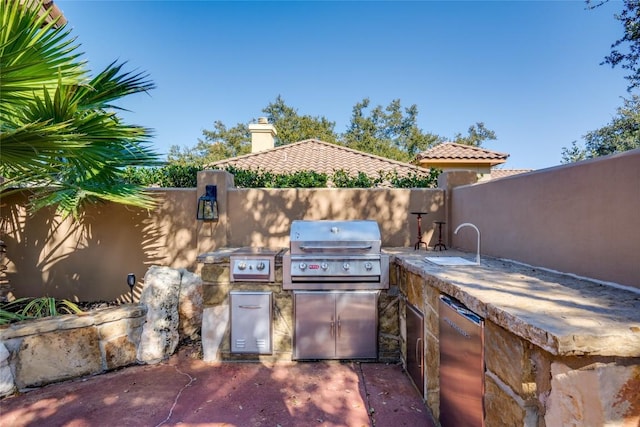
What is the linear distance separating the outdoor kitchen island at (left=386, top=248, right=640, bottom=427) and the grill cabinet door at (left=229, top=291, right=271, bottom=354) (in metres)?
2.13

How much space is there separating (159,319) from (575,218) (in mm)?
4175

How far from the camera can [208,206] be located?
4.55m

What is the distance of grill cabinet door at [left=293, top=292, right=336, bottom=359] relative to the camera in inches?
133

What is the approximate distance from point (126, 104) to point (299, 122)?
20740 millimetres

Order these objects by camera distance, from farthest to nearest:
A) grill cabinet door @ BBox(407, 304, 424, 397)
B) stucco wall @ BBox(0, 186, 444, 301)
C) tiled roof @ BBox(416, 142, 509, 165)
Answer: tiled roof @ BBox(416, 142, 509, 165), stucco wall @ BBox(0, 186, 444, 301), grill cabinet door @ BBox(407, 304, 424, 397)

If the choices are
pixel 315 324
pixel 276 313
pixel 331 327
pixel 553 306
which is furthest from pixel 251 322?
pixel 553 306

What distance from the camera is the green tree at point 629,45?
682 cm

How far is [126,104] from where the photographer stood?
128 inches

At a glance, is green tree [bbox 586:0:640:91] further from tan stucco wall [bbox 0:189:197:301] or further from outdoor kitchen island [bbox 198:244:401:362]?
tan stucco wall [bbox 0:189:197:301]

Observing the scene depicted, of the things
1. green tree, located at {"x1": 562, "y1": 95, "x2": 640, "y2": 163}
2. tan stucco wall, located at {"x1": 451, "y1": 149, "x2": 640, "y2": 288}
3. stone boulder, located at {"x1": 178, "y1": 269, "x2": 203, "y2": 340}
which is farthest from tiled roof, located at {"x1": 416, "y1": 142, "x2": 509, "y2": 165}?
stone boulder, located at {"x1": 178, "y1": 269, "x2": 203, "y2": 340}

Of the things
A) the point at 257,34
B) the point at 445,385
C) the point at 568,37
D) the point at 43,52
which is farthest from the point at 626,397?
the point at 257,34

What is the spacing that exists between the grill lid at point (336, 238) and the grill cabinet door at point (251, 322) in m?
0.69

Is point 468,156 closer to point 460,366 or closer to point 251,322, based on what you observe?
point 251,322

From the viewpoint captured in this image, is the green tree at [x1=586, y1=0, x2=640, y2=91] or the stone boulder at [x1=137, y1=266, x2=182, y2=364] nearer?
the stone boulder at [x1=137, y1=266, x2=182, y2=364]
